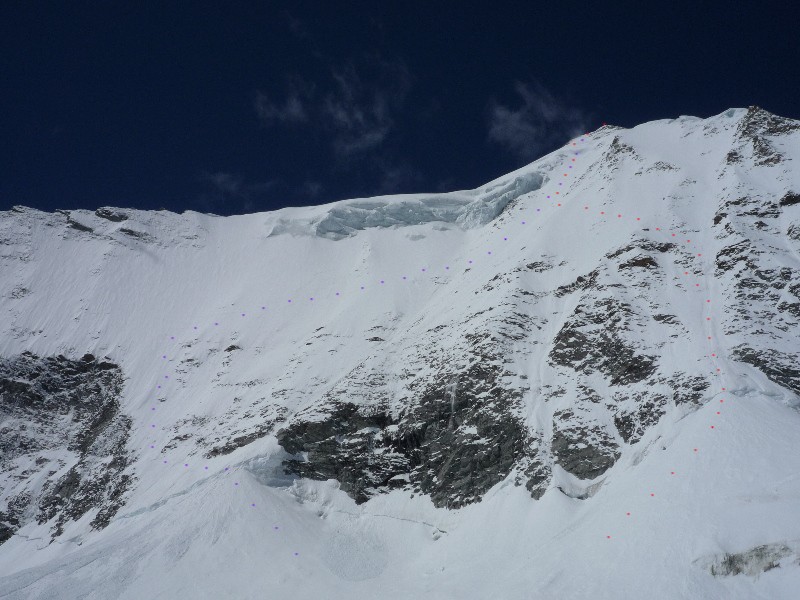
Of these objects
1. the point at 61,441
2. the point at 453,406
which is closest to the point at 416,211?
the point at 453,406

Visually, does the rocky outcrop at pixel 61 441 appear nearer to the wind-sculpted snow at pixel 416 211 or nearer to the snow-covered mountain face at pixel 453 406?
the snow-covered mountain face at pixel 453 406

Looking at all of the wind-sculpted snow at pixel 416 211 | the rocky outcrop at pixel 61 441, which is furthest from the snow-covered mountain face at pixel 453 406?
the wind-sculpted snow at pixel 416 211

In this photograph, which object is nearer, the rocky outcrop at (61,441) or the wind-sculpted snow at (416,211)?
the rocky outcrop at (61,441)

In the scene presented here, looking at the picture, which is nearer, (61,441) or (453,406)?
(453,406)

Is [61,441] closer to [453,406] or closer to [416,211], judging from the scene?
[453,406]

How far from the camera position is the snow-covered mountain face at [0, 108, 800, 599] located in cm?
A: 3375

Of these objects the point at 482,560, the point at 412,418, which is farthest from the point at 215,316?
the point at 482,560

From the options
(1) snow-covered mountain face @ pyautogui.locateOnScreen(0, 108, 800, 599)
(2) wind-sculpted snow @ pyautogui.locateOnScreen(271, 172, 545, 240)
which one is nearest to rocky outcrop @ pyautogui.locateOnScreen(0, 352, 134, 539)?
(1) snow-covered mountain face @ pyautogui.locateOnScreen(0, 108, 800, 599)

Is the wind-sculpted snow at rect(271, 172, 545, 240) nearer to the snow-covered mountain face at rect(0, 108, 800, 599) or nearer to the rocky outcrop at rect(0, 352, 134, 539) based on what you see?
the snow-covered mountain face at rect(0, 108, 800, 599)

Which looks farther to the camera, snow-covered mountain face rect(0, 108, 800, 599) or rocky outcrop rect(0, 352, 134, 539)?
rocky outcrop rect(0, 352, 134, 539)

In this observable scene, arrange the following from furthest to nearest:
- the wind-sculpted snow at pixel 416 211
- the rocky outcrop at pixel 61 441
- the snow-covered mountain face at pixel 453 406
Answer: the wind-sculpted snow at pixel 416 211
the rocky outcrop at pixel 61 441
the snow-covered mountain face at pixel 453 406

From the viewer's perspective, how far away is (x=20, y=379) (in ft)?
238

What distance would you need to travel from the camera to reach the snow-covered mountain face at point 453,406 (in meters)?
33.8

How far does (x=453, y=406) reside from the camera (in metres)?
50.3
